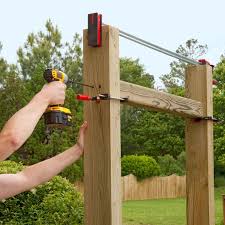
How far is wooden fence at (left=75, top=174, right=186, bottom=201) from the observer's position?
25.1 metres

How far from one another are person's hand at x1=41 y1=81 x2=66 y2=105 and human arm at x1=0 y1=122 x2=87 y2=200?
0.86 ft

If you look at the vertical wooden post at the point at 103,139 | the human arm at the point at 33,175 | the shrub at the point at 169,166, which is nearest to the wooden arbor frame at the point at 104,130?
the vertical wooden post at the point at 103,139

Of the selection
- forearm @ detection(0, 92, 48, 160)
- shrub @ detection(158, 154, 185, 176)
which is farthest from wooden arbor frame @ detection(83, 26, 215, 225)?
shrub @ detection(158, 154, 185, 176)

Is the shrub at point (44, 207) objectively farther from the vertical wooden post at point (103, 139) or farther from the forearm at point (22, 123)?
the forearm at point (22, 123)

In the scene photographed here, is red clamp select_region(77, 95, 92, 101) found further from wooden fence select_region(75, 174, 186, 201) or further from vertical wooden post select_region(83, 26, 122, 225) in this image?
wooden fence select_region(75, 174, 186, 201)

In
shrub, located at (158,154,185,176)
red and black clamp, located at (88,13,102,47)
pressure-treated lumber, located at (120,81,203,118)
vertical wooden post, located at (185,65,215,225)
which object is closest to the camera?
red and black clamp, located at (88,13,102,47)

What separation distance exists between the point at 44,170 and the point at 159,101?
1.29 m

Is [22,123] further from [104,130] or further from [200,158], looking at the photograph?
[200,158]

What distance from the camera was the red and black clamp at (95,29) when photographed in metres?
3.17

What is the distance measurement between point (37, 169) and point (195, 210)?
1.96 m

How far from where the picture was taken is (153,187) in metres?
26.1

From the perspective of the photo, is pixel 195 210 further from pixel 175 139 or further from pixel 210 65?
pixel 175 139

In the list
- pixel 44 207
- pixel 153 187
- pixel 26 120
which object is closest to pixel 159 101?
pixel 26 120

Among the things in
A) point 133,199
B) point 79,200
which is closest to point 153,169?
point 133,199
